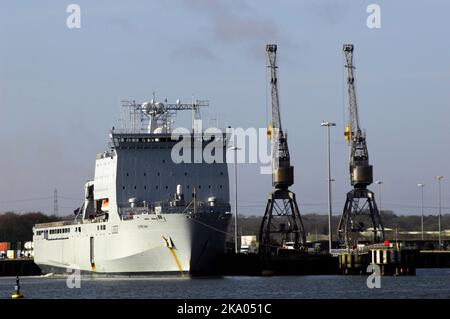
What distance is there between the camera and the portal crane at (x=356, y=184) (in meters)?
113

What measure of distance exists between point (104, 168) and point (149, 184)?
6.80m

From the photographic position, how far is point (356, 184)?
4469 inches

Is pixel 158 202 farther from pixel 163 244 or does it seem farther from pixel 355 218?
pixel 355 218

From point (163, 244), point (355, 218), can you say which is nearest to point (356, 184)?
point (355, 218)

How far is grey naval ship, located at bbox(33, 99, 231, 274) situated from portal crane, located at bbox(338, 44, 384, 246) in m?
31.0

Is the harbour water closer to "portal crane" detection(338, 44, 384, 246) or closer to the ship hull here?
the ship hull

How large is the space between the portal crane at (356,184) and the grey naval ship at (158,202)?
3105 cm

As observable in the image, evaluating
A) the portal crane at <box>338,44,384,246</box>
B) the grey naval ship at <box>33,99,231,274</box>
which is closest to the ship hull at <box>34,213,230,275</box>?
the grey naval ship at <box>33,99,231,274</box>

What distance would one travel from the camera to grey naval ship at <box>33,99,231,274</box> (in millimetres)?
77938

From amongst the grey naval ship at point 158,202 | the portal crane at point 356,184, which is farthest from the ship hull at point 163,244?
the portal crane at point 356,184
